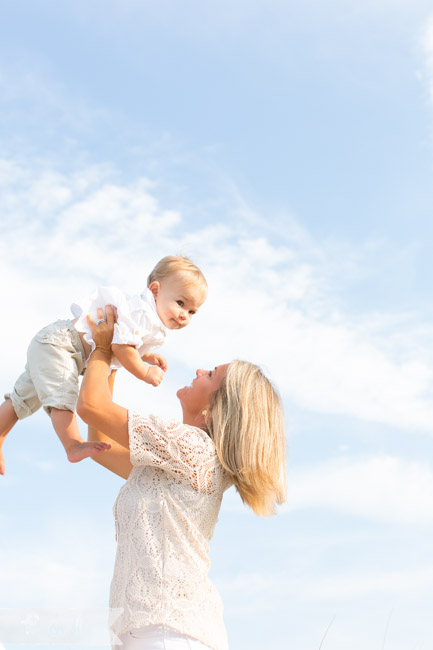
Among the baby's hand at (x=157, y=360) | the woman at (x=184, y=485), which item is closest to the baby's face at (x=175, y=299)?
the baby's hand at (x=157, y=360)

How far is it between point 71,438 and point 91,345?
713mm

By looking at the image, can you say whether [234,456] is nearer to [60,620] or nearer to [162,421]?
[162,421]

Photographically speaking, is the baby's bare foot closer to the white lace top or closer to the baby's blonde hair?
the white lace top

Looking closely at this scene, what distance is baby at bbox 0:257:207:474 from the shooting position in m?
4.43

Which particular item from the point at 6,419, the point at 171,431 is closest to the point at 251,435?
the point at 171,431

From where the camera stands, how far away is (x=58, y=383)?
14.9 feet

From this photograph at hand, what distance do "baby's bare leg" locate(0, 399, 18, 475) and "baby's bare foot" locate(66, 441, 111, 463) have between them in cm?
Result: 86

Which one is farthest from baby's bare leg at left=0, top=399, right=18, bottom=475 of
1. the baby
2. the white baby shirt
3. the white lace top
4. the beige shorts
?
the white lace top

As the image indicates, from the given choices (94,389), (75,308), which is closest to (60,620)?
(94,389)

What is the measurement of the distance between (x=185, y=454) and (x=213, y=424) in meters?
0.32

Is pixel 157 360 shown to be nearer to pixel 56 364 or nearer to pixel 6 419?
pixel 56 364

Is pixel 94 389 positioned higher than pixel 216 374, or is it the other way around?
pixel 216 374

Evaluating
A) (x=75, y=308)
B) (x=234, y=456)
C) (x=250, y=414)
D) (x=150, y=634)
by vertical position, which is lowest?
(x=150, y=634)

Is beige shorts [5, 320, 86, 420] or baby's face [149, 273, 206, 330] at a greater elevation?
baby's face [149, 273, 206, 330]
